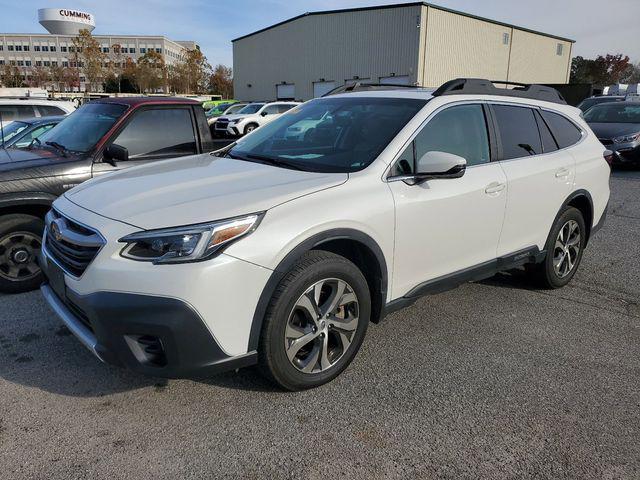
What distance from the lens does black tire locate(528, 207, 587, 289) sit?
4.54 m

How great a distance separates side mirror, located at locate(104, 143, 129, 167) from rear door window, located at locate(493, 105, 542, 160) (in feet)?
10.7

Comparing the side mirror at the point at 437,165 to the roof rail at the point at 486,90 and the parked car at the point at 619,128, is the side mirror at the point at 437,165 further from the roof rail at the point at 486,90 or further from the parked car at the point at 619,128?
the parked car at the point at 619,128

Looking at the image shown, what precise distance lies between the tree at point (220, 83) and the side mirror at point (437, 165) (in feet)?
261

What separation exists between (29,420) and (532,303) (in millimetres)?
3881

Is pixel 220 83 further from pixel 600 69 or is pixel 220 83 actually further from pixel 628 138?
pixel 628 138

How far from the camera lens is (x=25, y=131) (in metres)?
7.06

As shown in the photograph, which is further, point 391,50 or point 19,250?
point 391,50

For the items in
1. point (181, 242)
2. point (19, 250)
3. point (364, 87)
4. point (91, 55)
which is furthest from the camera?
point (91, 55)

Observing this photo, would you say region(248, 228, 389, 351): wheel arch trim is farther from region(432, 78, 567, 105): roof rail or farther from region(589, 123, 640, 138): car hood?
region(589, 123, 640, 138): car hood

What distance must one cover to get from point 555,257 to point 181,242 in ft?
11.8

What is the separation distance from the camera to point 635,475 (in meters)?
2.44

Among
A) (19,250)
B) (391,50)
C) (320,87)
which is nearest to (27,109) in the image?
(19,250)

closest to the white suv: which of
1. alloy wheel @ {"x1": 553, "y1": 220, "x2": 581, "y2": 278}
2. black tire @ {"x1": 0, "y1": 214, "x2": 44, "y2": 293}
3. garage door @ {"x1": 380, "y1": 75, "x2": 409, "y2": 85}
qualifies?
alloy wheel @ {"x1": 553, "y1": 220, "x2": 581, "y2": 278}

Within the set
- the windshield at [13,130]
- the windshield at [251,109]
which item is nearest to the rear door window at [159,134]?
the windshield at [13,130]
